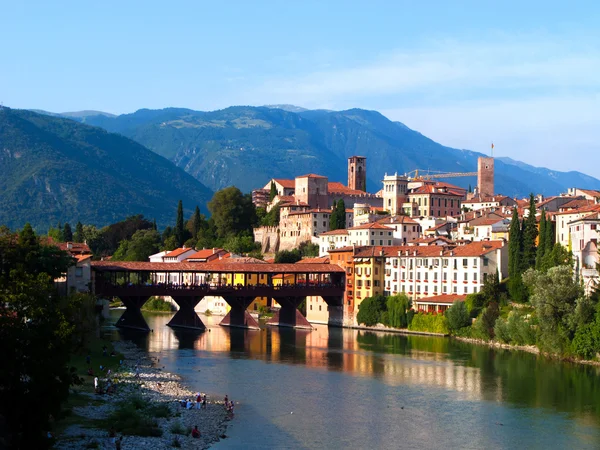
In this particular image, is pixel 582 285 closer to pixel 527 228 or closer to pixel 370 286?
pixel 527 228

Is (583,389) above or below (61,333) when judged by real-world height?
below

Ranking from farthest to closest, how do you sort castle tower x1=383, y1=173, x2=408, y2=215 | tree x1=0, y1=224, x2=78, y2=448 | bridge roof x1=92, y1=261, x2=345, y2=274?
castle tower x1=383, y1=173, x2=408, y2=215 < bridge roof x1=92, y1=261, x2=345, y2=274 < tree x1=0, y1=224, x2=78, y2=448

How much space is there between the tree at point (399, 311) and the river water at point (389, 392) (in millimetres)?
7015

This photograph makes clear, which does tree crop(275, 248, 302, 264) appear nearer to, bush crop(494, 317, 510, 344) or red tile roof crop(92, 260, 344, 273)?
red tile roof crop(92, 260, 344, 273)

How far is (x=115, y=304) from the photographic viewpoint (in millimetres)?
114375

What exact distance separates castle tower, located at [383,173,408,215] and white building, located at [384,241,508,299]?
40639mm

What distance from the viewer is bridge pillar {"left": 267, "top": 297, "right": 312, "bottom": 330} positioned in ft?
286

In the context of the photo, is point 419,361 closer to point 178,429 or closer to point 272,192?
point 178,429

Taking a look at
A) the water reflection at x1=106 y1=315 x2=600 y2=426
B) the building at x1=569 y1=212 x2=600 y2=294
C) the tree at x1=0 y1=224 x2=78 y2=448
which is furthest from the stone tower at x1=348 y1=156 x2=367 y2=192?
the tree at x1=0 y1=224 x2=78 y2=448

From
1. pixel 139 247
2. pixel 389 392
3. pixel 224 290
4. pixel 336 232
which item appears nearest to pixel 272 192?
pixel 139 247

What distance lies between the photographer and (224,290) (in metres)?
85.5

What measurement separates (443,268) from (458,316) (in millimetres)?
9454

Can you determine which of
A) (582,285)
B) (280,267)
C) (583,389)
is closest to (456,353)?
(582,285)

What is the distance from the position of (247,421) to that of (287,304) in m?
47.6
